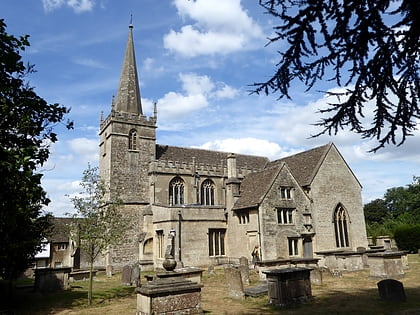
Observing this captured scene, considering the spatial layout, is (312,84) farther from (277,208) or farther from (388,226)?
(388,226)

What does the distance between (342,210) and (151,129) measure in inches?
751

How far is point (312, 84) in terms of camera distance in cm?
543

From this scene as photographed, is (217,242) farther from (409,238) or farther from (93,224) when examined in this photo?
(409,238)

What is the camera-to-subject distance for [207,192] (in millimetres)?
33719

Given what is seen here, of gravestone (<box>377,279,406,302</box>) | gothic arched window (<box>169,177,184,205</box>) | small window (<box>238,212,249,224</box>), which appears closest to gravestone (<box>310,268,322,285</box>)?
gravestone (<box>377,279,406,302</box>)

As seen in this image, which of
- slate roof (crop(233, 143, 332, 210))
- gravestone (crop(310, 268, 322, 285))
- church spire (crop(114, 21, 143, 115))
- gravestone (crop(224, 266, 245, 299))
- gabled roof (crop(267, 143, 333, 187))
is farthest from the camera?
church spire (crop(114, 21, 143, 115))

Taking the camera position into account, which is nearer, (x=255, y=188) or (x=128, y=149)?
(x=255, y=188)

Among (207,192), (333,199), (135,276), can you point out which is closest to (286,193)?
(333,199)

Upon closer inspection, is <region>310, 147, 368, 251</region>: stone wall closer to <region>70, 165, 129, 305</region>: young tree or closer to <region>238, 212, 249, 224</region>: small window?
<region>238, 212, 249, 224</region>: small window

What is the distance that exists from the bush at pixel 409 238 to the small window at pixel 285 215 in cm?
1565

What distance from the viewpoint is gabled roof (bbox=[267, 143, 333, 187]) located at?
28078 mm

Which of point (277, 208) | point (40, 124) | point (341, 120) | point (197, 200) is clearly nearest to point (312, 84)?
point (341, 120)

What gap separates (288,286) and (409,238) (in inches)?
1100

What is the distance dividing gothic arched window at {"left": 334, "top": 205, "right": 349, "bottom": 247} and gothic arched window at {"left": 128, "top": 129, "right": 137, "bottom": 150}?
19.1 metres
